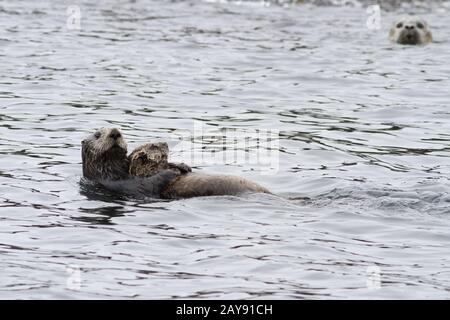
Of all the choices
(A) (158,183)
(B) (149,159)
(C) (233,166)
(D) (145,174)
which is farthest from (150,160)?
(C) (233,166)

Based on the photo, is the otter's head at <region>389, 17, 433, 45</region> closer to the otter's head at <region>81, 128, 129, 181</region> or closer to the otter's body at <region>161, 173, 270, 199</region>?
the otter's head at <region>81, 128, 129, 181</region>

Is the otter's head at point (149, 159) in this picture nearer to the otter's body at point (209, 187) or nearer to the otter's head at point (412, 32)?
the otter's body at point (209, 187)

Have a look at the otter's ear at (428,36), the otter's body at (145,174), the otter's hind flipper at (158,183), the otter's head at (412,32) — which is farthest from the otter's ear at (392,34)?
the otter's hind flipper at (158,183)

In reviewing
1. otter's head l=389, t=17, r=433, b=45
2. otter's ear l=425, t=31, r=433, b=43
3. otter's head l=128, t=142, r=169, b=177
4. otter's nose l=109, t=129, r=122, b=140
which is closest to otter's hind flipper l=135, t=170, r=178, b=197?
otter's head l=128, t=142, r=169, b=177

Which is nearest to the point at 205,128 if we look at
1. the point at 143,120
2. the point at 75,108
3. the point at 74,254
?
the point at 143,120

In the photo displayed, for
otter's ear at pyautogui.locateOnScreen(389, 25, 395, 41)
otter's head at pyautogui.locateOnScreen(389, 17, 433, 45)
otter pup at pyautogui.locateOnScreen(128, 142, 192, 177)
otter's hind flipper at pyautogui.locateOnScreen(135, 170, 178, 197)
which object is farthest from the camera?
otter's ear at pyautogui.locateOnScreen(389, 25, 395, 41)

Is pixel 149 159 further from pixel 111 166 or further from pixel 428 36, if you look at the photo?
pixel 428 36

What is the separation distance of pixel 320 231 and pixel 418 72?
8553 mm

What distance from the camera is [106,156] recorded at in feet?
33.0

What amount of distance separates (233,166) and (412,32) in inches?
337

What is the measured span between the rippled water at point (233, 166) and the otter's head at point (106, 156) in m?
0.27

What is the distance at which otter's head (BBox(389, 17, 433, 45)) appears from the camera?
18828 mm

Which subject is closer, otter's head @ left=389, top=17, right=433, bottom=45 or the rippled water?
the rippled water
